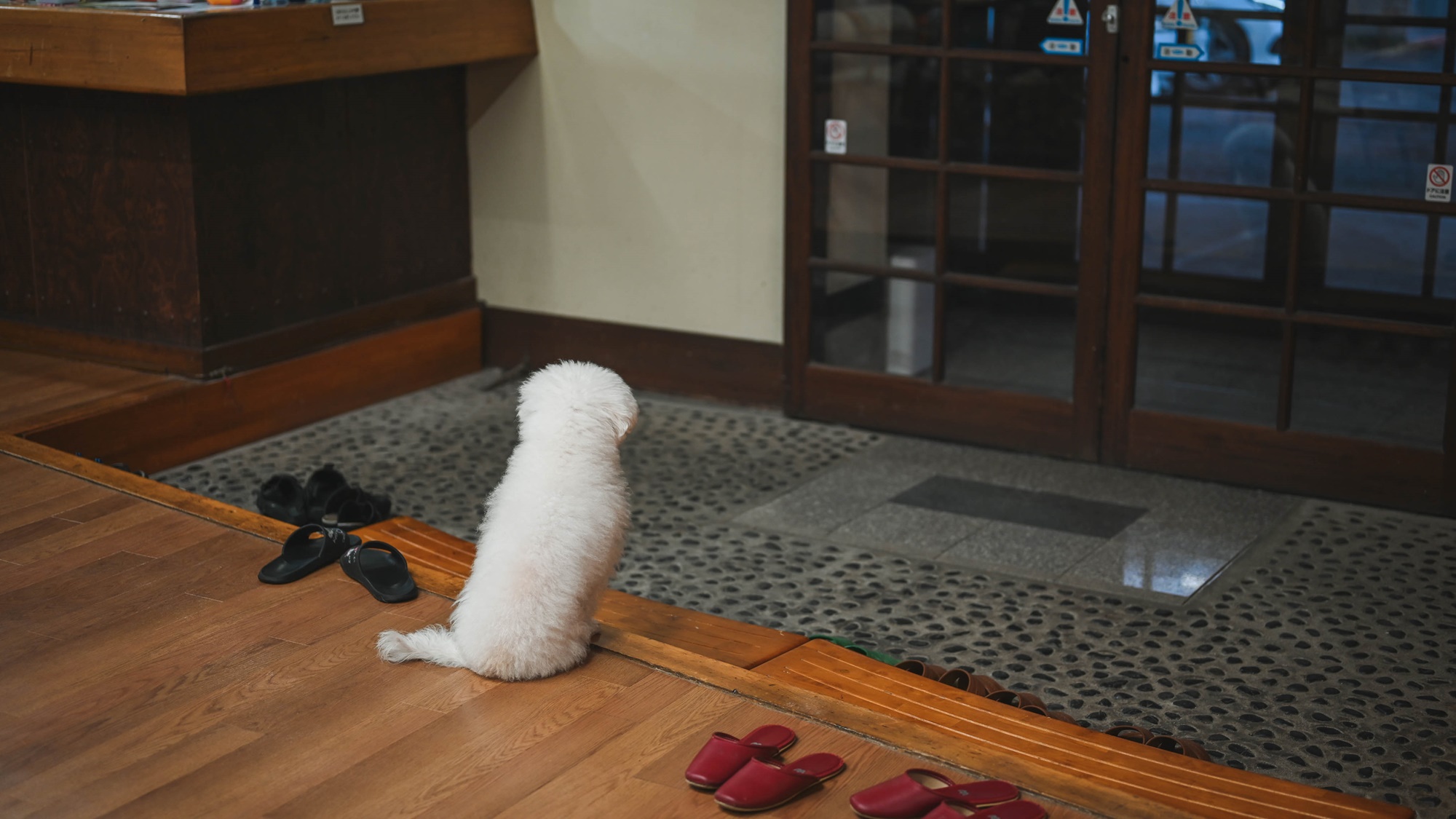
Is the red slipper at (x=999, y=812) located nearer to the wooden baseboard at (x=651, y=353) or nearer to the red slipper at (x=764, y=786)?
the red slipper at (x=764, y=786)

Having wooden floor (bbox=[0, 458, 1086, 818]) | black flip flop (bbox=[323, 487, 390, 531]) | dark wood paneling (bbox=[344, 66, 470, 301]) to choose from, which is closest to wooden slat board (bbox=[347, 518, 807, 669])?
wooden floor (bbox=[0, 458, 1086, 818])

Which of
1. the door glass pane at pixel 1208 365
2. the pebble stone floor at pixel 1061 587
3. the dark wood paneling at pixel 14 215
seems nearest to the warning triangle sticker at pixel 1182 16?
the door glass pane at pixel 1208 365

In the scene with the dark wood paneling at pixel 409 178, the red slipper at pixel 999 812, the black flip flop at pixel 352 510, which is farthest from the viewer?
the dark wood paneling at pixel 409 178

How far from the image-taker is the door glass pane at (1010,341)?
4477 millimetres

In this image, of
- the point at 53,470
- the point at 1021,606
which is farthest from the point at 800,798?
the point at 53,470

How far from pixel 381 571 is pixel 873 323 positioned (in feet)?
7.57

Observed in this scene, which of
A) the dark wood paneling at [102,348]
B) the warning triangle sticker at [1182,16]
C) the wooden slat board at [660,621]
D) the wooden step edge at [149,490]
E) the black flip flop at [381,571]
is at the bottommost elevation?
the wooden slat board at [660,621]

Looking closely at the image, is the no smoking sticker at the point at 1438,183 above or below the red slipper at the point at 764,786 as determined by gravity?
above

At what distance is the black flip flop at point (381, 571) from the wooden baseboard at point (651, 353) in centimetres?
224

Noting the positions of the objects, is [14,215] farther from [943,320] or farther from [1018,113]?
[1018,113]

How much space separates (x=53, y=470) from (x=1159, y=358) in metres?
3.14

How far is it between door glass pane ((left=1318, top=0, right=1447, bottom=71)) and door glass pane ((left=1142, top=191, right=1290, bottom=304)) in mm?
440

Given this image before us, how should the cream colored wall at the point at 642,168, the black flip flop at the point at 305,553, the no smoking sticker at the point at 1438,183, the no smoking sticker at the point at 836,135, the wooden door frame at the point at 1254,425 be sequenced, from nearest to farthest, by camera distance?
the black flip flop at the point at 305,553
the no smoking sticker at the point at 1438,183
the wooden door frame at the point at 1254,425
the no smoking sticker at the point at 836,135
the cream colored wall at the point at 642,168

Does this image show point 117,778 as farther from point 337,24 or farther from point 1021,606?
point 337,24
